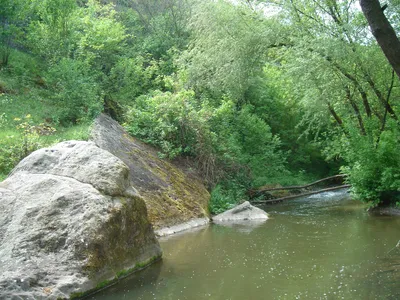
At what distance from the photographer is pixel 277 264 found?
25.5 feet

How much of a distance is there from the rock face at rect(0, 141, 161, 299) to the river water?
487 millimetres

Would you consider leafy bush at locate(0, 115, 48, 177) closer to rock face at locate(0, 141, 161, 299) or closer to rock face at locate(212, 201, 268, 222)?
rock face at locate(0, 141, 161, 299)

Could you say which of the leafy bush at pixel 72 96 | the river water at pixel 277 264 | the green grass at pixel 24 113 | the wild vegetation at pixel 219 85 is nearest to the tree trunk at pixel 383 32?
the river water at pixel 277 264

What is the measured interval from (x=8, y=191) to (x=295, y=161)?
73.5 feet

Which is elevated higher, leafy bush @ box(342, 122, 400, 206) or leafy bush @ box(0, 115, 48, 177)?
leafy bush @ box(0, 115, 48, 177)

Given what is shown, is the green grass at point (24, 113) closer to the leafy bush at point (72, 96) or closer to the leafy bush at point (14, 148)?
the leafy bush at point (14, 148)

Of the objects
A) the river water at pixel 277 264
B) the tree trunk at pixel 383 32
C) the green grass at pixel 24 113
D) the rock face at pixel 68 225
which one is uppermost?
the green grass at pixel 24 113

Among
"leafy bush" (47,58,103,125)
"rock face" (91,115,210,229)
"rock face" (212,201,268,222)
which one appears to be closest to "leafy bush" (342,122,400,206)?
"rock face" (212,201,268,222)

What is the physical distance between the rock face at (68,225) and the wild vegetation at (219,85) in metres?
3.53

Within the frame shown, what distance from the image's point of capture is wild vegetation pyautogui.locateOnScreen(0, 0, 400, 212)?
13.6 m

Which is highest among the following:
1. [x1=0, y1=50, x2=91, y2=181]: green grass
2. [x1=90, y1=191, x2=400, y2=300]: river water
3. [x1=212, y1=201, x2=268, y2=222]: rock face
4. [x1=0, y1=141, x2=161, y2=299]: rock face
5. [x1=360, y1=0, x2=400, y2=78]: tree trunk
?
[x1=0, y1=50, x2=91, y2=181]: green grass

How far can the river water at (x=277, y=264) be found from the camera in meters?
6.32

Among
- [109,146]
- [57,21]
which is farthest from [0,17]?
[109,146]

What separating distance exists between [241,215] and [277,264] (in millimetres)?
5856
